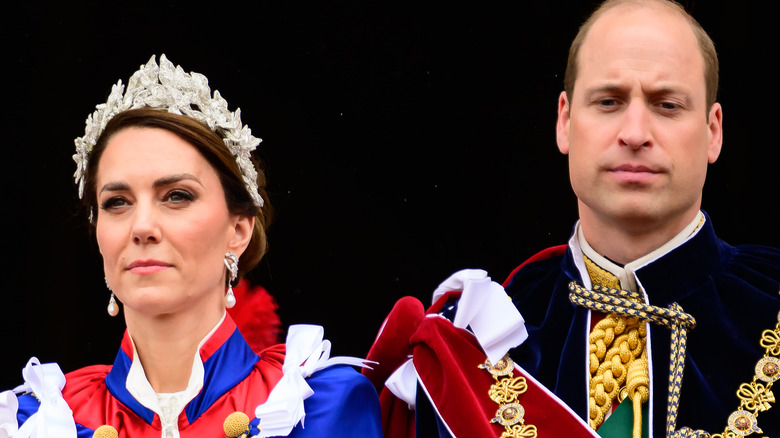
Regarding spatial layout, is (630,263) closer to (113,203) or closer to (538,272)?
(538,272)

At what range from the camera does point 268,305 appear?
3.37 metres

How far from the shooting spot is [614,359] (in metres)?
2.86

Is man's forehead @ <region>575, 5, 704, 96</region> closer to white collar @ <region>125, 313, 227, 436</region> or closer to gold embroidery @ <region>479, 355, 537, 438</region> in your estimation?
gold embroidery @ <region>479, 355, 537, 438</region>

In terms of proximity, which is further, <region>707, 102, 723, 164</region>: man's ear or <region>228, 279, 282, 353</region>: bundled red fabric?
<region>228, 279, 282, 353</region>: bundled red fabric

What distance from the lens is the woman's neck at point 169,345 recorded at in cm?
303

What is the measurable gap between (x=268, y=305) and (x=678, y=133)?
46.0 inches

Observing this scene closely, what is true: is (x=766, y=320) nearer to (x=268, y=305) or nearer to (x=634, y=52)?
(x=634, y=52)

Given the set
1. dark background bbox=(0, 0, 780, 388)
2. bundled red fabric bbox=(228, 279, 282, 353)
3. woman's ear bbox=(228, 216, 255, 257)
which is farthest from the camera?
dark background bbox=(0, 0, 780, 388)

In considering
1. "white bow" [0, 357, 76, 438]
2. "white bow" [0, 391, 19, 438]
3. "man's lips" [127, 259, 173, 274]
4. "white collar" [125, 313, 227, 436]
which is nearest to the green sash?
→ "white collar" [125, 313, 227, 436]

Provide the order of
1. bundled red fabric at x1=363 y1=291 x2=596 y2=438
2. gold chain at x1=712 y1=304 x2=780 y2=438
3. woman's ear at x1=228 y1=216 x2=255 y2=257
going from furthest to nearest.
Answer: woman's ear at x1=228 y1=216 x2=255 y2=257 → bundled red fabric at x1=363 y1=291 x2=596 y2=438 → gold chain at x1=712 y1=304 x2=780 y2=438

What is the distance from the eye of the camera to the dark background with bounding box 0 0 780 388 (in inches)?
159

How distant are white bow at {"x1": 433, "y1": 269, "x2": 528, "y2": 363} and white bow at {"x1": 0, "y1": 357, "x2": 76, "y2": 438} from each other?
0.91 m

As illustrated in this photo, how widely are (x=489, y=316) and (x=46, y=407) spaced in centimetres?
103

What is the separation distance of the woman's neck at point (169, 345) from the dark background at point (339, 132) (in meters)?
1.15
